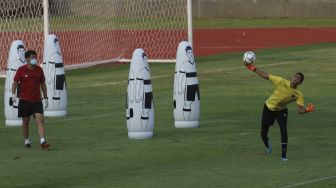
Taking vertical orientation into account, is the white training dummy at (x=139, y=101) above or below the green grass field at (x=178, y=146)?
above

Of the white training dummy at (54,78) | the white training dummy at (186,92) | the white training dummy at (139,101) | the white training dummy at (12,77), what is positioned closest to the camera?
the white training dummy at (139,101)

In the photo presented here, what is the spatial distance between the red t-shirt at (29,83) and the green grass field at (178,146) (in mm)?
804

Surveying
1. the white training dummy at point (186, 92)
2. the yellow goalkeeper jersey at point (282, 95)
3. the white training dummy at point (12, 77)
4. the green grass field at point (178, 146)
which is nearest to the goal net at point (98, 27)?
the green grass field at point (178, 146)

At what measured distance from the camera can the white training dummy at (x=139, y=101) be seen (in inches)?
797

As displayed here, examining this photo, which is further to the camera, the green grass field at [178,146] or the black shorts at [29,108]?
the black shorts at [29,108]

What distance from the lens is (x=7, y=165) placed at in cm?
1752

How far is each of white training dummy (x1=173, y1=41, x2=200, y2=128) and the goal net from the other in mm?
11530

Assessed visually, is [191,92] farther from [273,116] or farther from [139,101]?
[273,116]

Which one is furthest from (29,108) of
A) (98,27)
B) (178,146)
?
(98,27)

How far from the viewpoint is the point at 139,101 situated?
2036cm

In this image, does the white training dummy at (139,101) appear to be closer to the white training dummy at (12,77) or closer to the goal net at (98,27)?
the white training dummy at (12,77)

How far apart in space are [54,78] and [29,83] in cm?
427

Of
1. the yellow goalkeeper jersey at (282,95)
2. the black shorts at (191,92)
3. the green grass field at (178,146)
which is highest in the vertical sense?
the yellow goalkeeper jersey at (282,95)

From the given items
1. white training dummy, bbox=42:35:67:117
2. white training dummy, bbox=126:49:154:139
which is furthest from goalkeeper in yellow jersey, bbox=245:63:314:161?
white training dummy, bbox=42:35:67:117
